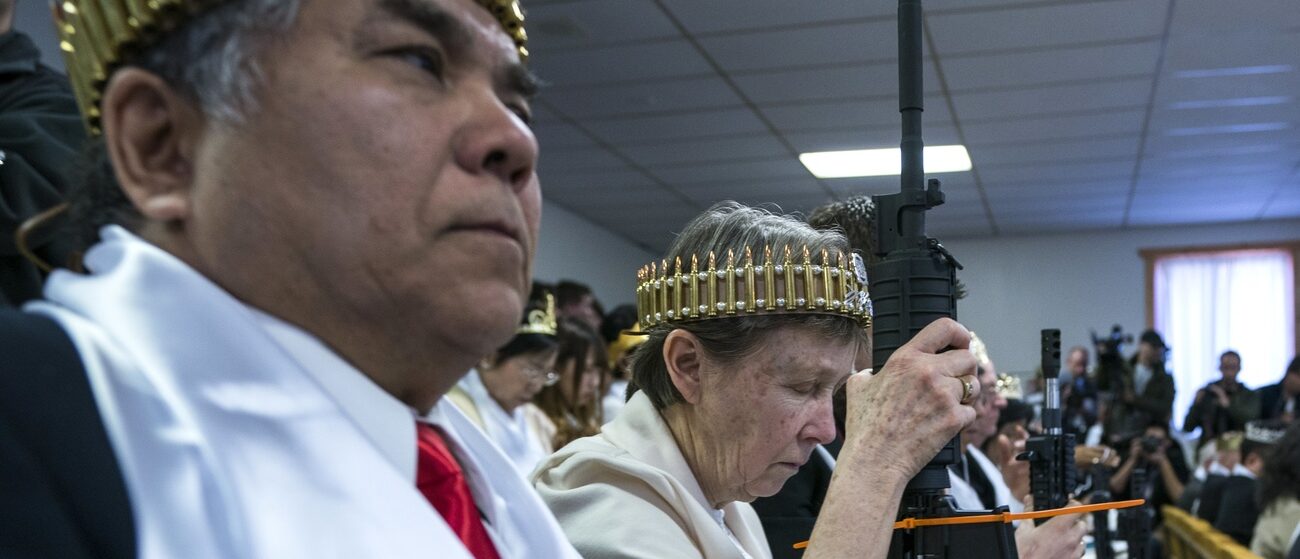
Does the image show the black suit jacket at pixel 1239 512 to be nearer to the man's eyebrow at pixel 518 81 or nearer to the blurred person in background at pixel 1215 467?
the blurred person in background at pixel 1215 467

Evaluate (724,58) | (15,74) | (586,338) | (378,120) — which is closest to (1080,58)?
(724,58)

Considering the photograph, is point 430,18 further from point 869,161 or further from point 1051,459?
point 869,161

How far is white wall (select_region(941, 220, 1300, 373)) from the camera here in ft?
37.9

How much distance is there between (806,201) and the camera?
953 centimetres

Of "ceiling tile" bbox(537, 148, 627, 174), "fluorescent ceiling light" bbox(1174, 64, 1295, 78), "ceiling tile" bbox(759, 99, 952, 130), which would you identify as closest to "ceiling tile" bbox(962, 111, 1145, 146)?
"ceiling tile" bbox(759, 99, 952, 130)

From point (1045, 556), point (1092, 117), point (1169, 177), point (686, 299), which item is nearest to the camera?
point (686, 299)

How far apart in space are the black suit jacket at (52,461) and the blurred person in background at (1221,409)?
9455 mm

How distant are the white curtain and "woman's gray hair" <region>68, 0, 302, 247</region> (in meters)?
11.5

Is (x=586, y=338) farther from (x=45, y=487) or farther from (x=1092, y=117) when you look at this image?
(x=45, y=487)

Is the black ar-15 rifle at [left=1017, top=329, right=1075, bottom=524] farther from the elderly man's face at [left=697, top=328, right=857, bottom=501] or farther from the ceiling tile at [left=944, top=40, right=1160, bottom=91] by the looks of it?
the ceiling tile at [left=944, top=40, right=1160, bottom=91]

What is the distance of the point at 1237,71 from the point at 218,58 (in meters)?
6.51

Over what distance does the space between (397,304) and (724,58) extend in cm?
540

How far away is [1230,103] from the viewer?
22.6 ft

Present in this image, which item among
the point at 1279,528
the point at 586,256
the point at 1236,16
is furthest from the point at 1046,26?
the point at 586,256
